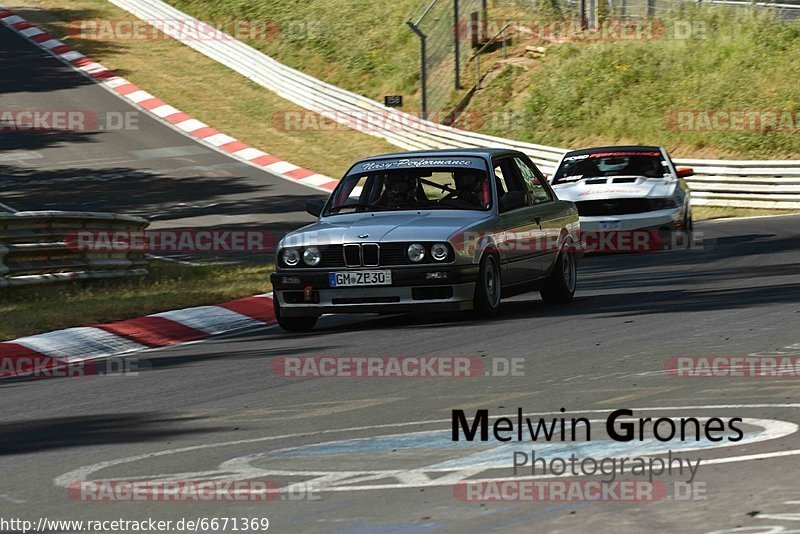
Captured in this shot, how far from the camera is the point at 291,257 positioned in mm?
11805

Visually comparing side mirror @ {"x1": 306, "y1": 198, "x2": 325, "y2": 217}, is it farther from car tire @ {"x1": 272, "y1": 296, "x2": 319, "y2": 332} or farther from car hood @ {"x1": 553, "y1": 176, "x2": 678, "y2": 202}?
car hood @ {"x1": 553, "y1": 176, "x2": 678, "y2": 202}

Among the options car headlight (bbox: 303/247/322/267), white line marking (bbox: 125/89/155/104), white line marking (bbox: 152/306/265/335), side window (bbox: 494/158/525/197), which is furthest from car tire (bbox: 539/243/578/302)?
white line marking (bbox: 125/89/155/104)

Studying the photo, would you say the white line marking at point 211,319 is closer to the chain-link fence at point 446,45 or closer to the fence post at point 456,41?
the fence post at point 456,41

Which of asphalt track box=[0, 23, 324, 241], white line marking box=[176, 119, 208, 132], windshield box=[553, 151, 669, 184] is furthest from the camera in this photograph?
white line marking box=[176, 119, 208, 132]

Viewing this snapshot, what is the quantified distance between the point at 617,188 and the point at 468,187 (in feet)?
22.9

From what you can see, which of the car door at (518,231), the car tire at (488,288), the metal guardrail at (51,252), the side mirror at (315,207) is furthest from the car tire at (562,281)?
the metal guardrail at (51,252)

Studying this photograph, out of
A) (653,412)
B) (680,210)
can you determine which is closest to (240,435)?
(653,412)

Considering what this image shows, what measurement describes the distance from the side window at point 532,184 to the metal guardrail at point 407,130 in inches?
535

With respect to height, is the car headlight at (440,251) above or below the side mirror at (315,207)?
below

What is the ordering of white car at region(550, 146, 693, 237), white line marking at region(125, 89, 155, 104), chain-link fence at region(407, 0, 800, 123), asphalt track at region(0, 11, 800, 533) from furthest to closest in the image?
1. white line marking at region(125, 89, 155, 104)
2. chain-link fence at region(407, 0, 800, 123)
3. white car at region(550, 146, 693, 237)
4. asphalt track at region(0, 11, 800, 533)

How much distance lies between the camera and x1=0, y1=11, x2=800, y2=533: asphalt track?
5359 millimetres

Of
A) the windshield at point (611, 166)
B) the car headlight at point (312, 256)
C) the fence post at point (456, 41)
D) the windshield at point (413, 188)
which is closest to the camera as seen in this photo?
the car headlight at point (312, 256)

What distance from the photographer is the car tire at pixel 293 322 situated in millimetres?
11883

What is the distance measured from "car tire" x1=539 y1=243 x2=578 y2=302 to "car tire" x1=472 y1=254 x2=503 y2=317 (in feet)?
3.60
